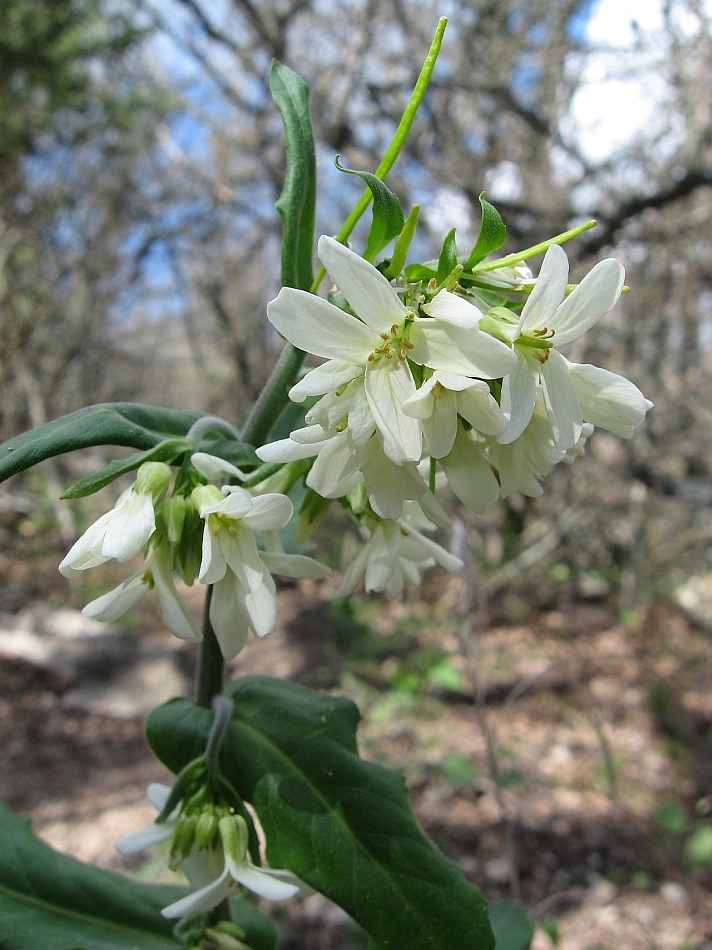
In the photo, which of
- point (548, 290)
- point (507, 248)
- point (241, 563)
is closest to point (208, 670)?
point (241, 563)

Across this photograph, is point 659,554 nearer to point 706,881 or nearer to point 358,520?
point 706,881

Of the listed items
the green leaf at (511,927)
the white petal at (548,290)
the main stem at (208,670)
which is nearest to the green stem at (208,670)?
the main stem at (208,670)

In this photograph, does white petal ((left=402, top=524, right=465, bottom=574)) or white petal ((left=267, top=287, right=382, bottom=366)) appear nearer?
white petal ((left=267, top=287, right=382, bottom=366))

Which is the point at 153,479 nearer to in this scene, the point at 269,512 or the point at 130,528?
the point at 130,528

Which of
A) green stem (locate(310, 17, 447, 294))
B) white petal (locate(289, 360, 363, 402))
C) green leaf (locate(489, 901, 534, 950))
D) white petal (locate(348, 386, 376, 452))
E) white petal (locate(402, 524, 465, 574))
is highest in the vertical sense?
green stem (locate(310, 17, 447, 294))

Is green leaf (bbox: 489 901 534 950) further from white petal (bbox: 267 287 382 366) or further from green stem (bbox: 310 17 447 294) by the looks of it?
green stem (bbox: 310 17 447 294)

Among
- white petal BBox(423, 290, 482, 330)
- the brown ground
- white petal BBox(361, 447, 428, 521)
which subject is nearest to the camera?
white petal BBox(423, 290, 482, 330)

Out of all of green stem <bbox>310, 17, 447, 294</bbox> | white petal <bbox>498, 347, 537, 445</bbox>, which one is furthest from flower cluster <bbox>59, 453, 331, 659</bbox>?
green stem <bbox>310, 17, 447, 294</bbox>
